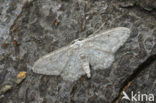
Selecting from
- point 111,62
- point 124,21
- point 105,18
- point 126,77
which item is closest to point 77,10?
point 105,18

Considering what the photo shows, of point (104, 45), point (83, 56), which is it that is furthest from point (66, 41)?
point (104, 45)

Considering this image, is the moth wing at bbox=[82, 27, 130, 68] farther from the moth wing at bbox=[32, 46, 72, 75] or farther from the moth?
the moth wing at bbox=[32, 46, 72, 75]

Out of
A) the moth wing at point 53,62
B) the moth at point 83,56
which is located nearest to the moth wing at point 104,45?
the moth at point 83,56

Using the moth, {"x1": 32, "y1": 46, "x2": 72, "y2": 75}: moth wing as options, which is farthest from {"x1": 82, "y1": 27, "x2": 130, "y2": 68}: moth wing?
{"x1": 32, "y1": 46, "x2": 72, "y2": 75}: moth wing

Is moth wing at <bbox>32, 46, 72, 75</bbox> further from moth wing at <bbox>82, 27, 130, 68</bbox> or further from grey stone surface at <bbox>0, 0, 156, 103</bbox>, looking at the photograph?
moth wing at <bbox>82, 27, 130, 68</bbox>

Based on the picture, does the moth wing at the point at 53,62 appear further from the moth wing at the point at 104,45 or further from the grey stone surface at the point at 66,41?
the moth wing at the point at 104,45
